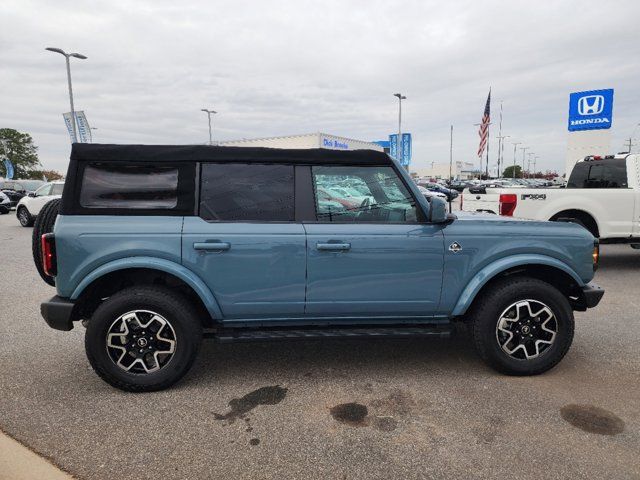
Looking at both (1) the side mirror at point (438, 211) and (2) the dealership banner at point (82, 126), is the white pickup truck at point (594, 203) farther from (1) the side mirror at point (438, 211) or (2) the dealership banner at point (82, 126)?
(2) the dealership banner at point (82, 126)

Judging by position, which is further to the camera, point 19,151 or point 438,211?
point 19,151

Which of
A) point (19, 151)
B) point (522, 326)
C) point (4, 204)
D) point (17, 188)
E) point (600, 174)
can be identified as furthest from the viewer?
point (19, 151)

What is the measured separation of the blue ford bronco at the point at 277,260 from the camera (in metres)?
3.18

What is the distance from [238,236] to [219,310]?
59 cm

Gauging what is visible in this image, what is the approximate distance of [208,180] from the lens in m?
3.37

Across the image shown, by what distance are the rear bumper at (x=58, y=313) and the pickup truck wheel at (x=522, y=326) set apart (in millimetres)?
3083

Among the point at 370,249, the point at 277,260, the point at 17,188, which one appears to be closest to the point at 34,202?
the point at 17,188

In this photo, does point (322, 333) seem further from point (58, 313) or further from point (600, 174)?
point (600, 174)

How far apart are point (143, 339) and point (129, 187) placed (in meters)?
1.14

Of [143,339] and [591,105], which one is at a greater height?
[591,105]

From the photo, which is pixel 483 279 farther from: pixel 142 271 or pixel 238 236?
pixel 142 271

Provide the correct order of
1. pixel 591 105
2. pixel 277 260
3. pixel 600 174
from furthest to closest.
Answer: pixel 591 105 → pixel 600 174 → pixel 277 260

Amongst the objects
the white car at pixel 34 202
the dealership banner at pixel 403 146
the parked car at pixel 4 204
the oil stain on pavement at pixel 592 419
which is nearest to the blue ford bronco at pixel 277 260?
the oil stain on pavement at pixel 592 419

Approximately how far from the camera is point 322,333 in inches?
133
